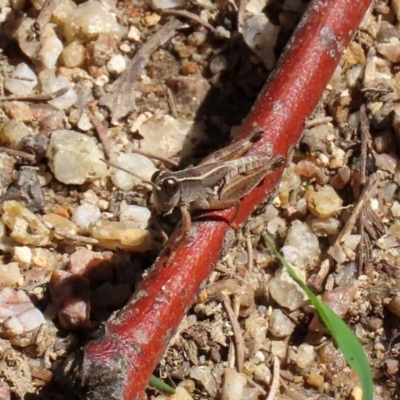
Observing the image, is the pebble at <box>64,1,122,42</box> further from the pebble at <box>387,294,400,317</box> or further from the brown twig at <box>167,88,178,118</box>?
the pebble at <box>387,294,400,317</box>

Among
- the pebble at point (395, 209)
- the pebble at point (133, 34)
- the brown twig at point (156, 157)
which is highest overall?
the pebble at point (133, 34)

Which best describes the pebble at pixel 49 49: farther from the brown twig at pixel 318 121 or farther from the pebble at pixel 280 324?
the pebble at pixel 280 324

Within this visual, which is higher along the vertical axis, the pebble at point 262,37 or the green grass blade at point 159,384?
the pebble at point 262,37

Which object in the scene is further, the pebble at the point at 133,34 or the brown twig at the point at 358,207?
the pebble at the point at 133,34

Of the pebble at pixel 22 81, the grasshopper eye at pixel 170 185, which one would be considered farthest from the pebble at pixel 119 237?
the pebble at pixel 22 81

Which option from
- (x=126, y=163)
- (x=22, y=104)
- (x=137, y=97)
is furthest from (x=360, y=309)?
(x=22, y=104)

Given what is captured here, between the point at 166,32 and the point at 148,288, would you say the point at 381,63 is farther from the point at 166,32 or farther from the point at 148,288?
the point at 148,288

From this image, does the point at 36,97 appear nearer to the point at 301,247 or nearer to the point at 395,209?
the point at 301,247

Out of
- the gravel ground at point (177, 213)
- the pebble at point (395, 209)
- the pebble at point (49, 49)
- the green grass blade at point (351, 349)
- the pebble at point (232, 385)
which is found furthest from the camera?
the pebble at point (49, 49)
